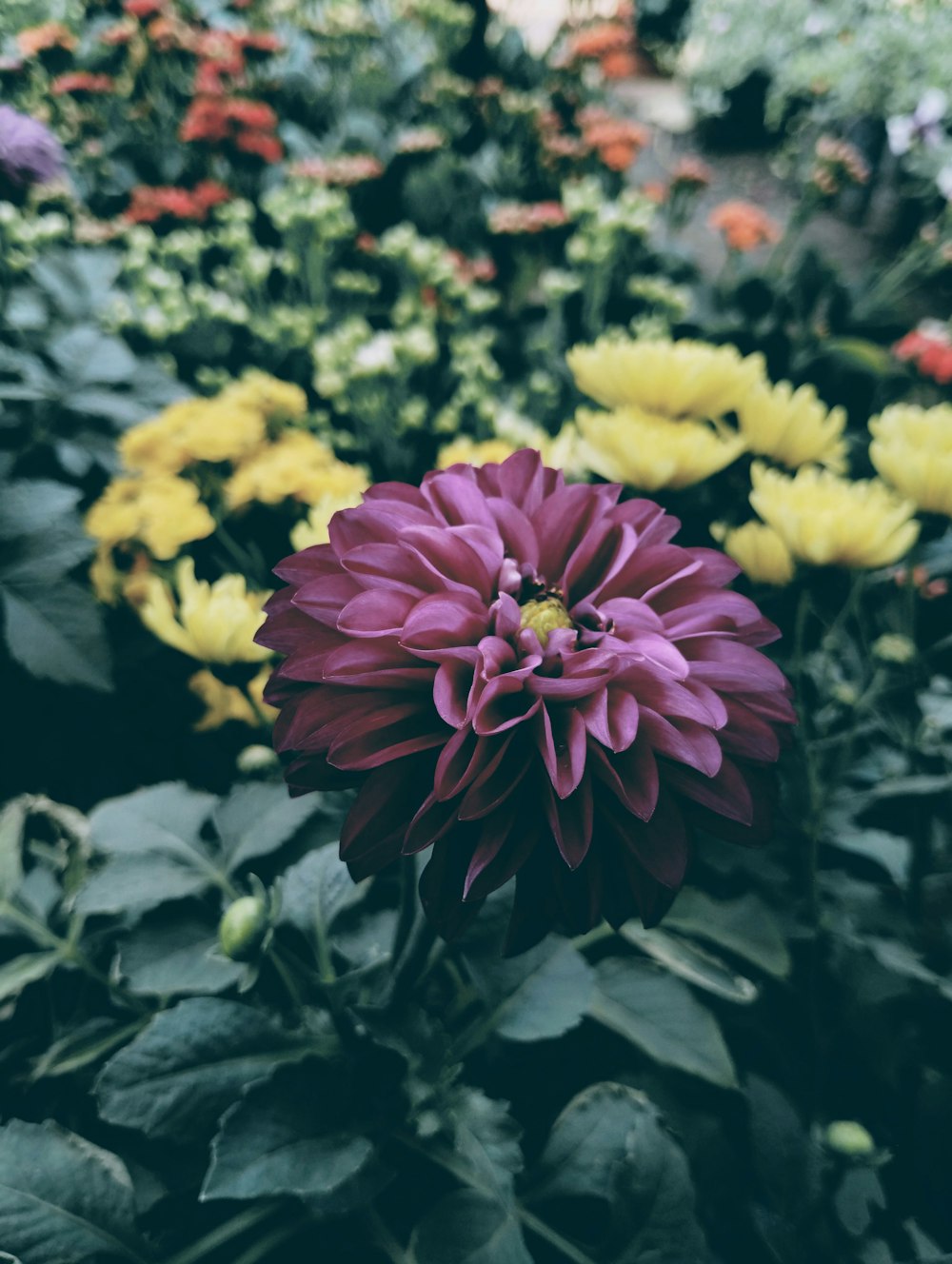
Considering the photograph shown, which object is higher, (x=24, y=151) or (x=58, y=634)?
(x=24, y=151)

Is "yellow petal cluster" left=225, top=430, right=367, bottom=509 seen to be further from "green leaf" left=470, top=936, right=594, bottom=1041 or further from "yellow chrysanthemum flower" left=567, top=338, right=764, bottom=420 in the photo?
"green leaf" left=470, top=936, right=594, bottom=1041

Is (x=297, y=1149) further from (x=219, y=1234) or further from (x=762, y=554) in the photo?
(x=762, y=554)

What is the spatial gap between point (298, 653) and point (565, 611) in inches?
5.9

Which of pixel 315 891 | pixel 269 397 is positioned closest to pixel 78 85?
pixel 269 397

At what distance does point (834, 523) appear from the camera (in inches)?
23.3

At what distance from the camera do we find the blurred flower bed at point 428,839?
0.51m

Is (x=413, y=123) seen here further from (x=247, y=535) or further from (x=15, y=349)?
(x=247, y=535)

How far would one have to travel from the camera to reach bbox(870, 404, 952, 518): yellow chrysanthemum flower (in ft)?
2.12

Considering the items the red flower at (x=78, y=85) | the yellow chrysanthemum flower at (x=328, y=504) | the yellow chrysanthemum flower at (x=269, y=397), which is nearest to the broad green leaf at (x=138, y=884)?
the yellow chrysanthemum flower at (x=328, y=504)

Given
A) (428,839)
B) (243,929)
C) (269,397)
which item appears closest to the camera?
(428,839)

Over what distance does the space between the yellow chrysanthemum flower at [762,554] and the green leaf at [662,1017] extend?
0.33 metres

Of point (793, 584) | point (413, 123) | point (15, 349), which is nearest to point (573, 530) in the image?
point (793, 584)

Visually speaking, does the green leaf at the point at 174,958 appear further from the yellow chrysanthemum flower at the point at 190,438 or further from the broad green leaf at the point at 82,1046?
the yellow chrysanthemum flower at the point at 190,438

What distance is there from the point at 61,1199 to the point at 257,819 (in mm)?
267
